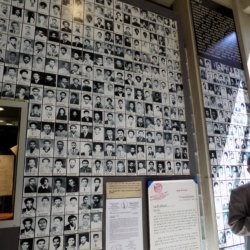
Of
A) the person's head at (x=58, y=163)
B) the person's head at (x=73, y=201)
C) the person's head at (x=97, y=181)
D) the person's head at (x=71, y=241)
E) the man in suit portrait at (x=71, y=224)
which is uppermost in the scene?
the person's head at (x=58, y=163)

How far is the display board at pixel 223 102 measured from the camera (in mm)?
1516

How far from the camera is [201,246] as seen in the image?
1380mm

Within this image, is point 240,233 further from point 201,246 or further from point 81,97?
point 81,97

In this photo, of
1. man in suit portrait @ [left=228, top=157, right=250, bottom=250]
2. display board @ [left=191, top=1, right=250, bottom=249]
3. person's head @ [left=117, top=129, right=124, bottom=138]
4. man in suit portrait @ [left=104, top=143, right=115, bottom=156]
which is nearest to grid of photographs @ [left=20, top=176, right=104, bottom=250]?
man in suit portrait @ [left=104, top=143, right=115, bottom=156]

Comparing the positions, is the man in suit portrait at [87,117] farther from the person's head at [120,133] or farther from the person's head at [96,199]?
the person's head at [96,199]

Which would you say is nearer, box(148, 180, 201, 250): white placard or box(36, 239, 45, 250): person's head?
box(36, 239, 45, 250): person's head

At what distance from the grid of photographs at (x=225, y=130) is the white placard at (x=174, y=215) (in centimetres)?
16

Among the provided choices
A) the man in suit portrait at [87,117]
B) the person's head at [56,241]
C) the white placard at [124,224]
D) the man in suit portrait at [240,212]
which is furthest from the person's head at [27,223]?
the man in suit portrait at [240,212]

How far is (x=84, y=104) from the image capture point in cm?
122

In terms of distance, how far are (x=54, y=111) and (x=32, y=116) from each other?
0.10 meters

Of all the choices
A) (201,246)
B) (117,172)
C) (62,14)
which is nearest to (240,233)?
(201,246)

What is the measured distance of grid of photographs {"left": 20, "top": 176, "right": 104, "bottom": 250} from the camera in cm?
100

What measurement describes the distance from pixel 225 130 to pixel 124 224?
91 cm

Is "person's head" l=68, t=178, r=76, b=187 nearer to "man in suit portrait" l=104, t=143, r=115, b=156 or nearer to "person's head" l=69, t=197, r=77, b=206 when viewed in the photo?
A: "person's head" l=69, t=197, r=77, b=206
